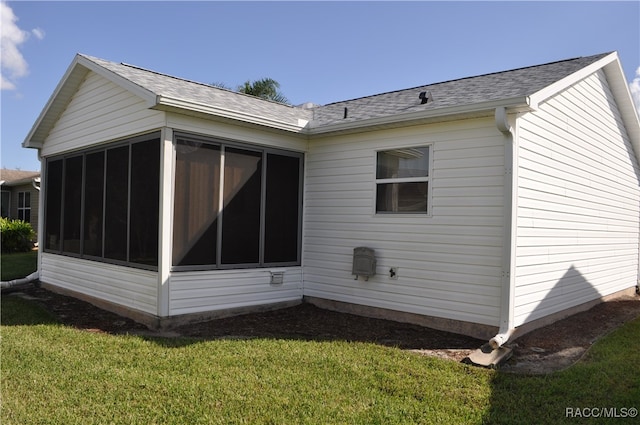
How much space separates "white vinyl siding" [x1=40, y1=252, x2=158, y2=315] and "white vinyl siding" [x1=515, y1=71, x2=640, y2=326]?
5112 mm

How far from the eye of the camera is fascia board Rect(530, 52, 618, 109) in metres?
5.68

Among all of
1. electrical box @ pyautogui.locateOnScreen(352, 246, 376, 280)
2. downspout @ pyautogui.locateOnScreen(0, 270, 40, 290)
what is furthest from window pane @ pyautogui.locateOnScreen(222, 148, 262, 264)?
downspout @ pyautogui.locateOnScreen(0, 270, 40, 290)

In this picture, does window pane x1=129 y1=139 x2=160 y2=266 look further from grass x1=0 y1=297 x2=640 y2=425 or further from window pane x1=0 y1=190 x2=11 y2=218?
window pane x1=0 y1=190 x2=11 y2=218

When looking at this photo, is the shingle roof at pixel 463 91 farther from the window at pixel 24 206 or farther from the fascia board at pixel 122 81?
the window at pixel 24 206

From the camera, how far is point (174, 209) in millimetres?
6457

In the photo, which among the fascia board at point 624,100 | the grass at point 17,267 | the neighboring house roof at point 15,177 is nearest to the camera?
the fascia board at point 624,100

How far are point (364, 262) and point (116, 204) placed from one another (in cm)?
412

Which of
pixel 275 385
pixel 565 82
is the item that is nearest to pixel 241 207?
pixel 275 385

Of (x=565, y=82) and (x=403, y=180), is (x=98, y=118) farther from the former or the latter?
(x=565, y=82)

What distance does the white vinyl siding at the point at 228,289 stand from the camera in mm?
6521

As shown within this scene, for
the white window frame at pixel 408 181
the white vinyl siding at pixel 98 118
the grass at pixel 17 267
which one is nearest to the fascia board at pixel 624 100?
the white window frame at pixel 408 181

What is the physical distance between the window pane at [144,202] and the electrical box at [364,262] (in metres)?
2.98

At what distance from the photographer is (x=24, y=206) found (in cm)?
2086

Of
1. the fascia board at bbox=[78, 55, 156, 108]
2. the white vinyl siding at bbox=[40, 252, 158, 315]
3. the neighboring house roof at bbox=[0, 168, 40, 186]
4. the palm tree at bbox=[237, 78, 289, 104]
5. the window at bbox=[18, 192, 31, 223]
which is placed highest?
the palm tree at bbox=[237, 78, 289, 104]
